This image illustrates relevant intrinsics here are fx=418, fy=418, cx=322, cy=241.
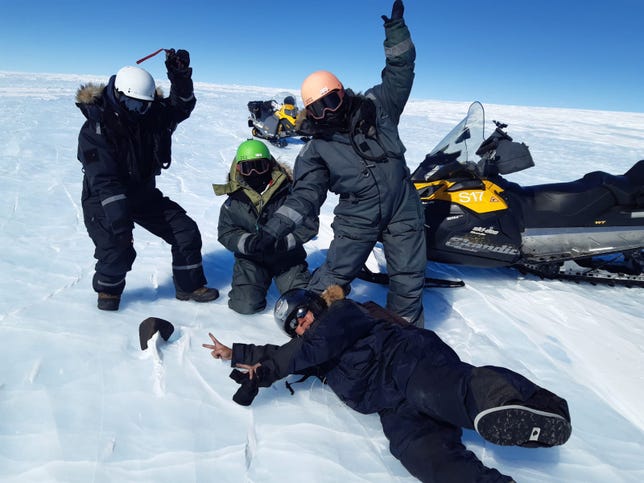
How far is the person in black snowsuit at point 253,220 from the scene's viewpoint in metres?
3.07

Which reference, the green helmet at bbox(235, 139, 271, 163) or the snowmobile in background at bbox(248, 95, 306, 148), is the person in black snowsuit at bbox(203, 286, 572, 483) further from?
the snowmobile in background at bbox(248, 95, 306, 148)

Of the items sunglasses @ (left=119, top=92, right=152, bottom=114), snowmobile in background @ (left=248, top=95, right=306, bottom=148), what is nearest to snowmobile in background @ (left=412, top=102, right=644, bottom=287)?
sunglasses @ (left=119, top=92, right=152, bottom=114)

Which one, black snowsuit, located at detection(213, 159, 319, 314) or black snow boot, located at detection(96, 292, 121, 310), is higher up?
black snowsuit, located at detection(213, 159, 319, 314)

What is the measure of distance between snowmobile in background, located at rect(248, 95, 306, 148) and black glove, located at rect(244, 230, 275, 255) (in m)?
6.86

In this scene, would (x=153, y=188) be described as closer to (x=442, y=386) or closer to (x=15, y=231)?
(x=15, y=231)

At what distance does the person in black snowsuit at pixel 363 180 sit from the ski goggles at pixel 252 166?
14.8 inches

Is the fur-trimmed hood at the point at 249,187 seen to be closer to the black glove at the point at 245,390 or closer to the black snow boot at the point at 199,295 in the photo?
the black snow boot at the point at 199,295

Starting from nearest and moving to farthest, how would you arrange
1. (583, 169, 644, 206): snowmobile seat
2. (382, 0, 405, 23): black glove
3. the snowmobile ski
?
(382, 0, 405, 23): black glove, (583, 169, 644, 206): snowmobile seat, the snowmobile ski

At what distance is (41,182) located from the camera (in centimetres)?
604

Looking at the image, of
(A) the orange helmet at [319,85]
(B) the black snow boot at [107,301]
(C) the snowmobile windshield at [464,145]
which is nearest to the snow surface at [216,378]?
(B) the black snow boot at [107,301]

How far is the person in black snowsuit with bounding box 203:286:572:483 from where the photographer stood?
5.34 ft

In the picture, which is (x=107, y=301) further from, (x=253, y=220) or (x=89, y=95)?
(x=89, y=95)

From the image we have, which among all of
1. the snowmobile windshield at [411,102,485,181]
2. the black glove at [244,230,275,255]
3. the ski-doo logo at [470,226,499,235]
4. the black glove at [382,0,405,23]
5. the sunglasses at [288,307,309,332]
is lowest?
the sunglasses at [288,307,309,332]

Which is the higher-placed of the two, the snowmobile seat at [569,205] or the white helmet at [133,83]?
the white helmet at [133,83]
